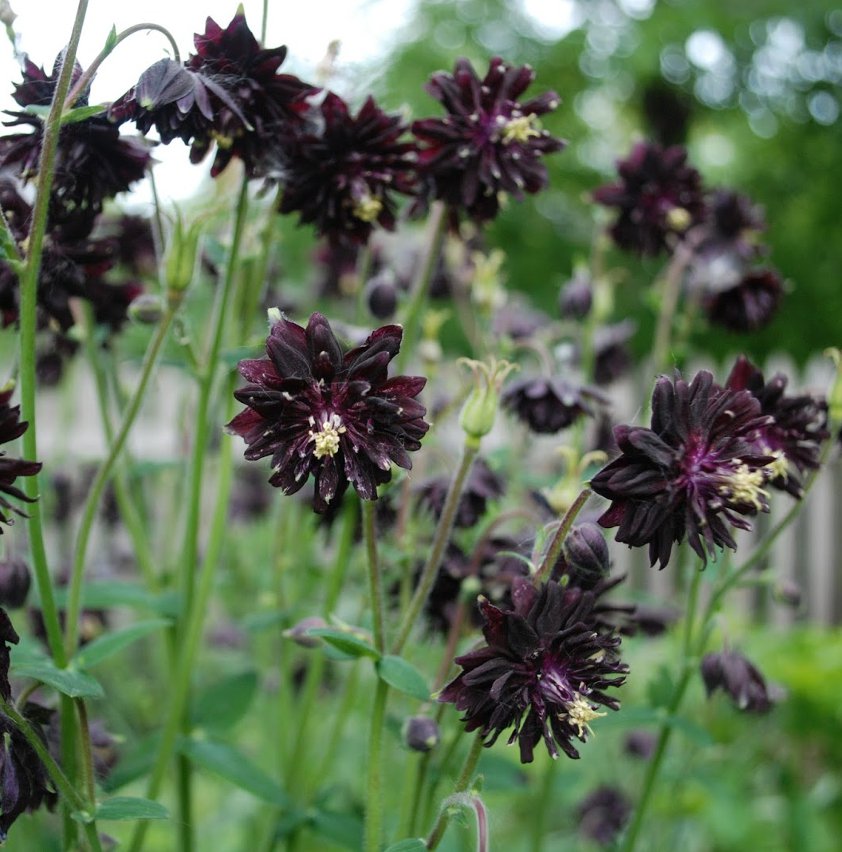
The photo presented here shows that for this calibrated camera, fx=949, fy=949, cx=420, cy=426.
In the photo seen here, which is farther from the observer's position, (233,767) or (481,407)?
(233,767)

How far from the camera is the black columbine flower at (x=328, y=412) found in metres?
0.87

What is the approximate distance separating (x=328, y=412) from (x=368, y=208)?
43 centimetres

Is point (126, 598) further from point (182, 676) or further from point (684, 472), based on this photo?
point (684, 472)

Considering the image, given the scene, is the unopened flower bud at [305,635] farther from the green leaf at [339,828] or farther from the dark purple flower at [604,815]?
the dark purple flower at [604,815]

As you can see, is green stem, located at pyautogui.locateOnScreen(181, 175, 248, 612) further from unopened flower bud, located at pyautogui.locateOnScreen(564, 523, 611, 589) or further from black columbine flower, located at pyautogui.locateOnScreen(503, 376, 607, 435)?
unopened flower bud, located at pyautogui.locateOnScreen(564, 523, 611, 589)

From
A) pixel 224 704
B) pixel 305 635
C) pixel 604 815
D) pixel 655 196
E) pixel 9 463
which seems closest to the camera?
pixel 9 463

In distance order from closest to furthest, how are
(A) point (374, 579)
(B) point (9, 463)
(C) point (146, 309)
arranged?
1. (B) point (9, 463)
2. (A) point (374, 579)
3. (C) point (146, 309)

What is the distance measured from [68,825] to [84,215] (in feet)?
2.36

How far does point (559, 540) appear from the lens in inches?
37.1

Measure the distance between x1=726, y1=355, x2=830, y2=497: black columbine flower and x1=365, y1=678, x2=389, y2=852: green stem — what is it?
0.52m

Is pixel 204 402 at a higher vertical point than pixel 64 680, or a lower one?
higher

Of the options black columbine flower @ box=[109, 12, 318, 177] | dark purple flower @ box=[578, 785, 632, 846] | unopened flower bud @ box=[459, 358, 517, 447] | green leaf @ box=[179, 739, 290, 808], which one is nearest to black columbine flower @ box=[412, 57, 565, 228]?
black columbine flower @ box=[109, 12, 318, 177]

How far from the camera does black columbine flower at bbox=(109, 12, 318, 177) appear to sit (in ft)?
3.21

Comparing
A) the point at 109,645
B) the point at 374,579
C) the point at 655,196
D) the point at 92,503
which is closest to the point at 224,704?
the point at 109,645
